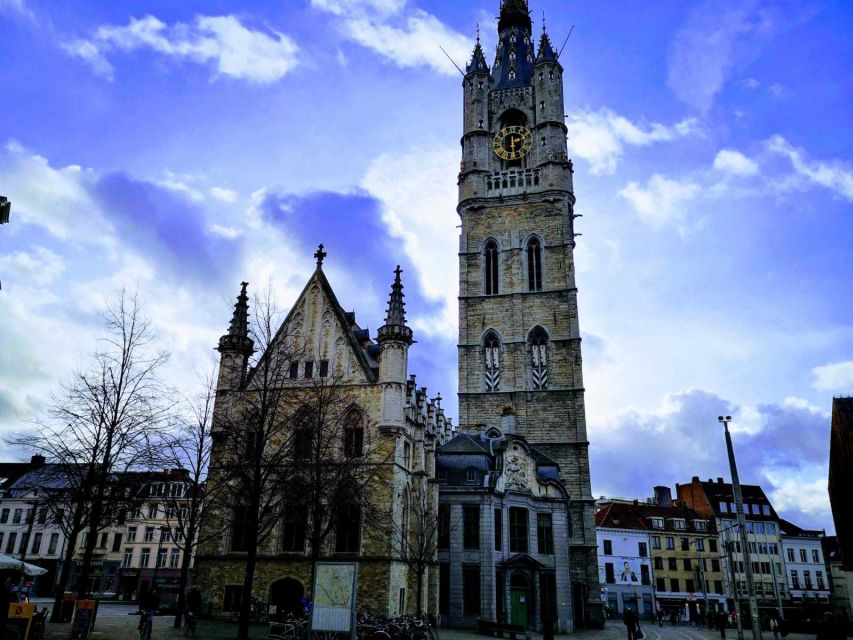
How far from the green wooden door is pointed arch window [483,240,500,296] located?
2396 cm

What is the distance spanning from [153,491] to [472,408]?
29.8 m

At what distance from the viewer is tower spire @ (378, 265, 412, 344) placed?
31094mm

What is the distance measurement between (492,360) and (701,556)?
3639 centimetres

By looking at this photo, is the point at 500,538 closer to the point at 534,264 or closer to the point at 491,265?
the point at 534,264

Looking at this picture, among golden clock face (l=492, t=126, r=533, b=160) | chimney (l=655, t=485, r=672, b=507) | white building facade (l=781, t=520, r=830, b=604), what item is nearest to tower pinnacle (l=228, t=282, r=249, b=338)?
golden clock face (l=492, t=126, r=533, b=160)

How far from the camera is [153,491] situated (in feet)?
190

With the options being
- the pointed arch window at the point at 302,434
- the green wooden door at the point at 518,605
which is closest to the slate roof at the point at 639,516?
the green wooden door at the point at 518,605

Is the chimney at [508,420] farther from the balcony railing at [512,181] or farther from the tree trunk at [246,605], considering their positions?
the tree trunk at [246,605]

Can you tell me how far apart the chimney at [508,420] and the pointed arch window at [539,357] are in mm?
2855

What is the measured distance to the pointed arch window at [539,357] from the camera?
1939 inches

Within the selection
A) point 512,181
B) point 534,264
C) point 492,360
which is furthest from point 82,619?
point 512,181

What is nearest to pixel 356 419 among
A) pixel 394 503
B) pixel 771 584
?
pixel 394 503

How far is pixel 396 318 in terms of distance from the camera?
104 feet

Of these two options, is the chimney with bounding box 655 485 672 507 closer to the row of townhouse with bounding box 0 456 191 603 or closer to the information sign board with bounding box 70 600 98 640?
the row of townhouse with bounding box 0 456 191 603
